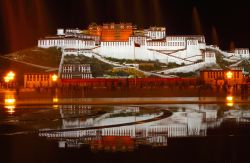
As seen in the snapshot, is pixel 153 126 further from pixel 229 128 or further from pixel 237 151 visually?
pixel 237 151

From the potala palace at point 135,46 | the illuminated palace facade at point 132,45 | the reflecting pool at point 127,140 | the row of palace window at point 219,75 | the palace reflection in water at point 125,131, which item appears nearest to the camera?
the reflecting pool at point 127,140

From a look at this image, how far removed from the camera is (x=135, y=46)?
282 feet

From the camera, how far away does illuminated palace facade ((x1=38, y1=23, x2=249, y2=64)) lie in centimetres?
8488

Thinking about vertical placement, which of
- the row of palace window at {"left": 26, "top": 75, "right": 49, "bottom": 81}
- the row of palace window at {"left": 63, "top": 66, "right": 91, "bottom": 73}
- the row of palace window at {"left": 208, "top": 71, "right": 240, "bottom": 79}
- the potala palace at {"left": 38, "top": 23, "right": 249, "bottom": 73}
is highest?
the potala palace at {"left": 38, "top": 23, "right": 249, "bottom": 73}

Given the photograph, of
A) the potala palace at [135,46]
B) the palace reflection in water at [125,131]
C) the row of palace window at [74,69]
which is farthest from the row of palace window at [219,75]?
the palace reflection in water at [125,131]

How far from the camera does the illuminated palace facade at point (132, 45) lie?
84875mm

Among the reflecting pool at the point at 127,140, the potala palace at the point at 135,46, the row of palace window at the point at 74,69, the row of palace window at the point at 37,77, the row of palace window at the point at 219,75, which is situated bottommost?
the reflecting pool at the point at 127,140

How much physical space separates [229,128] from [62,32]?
286 feet

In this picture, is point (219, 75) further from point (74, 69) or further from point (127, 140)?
point (127, 140)

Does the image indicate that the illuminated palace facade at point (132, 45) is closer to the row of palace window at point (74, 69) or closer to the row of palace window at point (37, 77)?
the row of palace window at point (74, 69)

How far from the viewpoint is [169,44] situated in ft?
290

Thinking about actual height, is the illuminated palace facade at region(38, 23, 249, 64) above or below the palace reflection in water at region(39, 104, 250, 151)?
above

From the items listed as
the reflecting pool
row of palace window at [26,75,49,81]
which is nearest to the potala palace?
row of palace window at [26,75,49,81]

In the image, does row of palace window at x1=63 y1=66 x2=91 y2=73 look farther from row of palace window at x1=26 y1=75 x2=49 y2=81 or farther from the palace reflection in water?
the palace reflection in water
